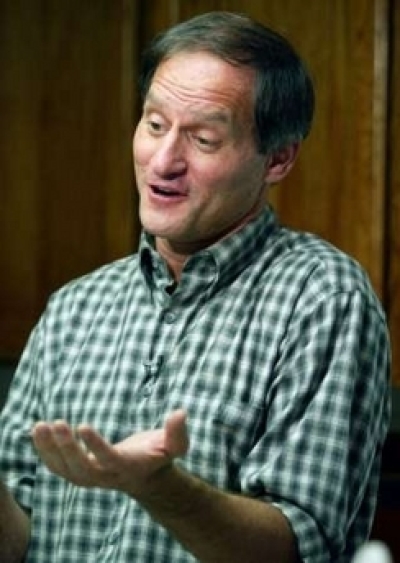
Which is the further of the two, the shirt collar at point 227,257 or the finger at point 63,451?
the shirt collar at point 227,257

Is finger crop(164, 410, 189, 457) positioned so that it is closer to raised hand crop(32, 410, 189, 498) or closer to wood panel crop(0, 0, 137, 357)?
raised hand crop(32, 410, 189, 498)

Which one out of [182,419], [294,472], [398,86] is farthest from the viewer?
[398,86]

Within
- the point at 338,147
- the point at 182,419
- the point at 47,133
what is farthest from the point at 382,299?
the point at 182,419

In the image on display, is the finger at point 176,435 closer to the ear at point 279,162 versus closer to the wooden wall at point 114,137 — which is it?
the ear at point 279,162

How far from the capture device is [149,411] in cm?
163

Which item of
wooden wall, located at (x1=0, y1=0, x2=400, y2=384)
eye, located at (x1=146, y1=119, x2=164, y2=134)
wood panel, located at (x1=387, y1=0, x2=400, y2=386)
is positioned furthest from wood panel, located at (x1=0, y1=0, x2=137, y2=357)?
eye, located at (x1=146, y1=119, x2=164, y2=134)

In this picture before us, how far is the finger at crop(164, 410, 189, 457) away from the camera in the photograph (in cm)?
132

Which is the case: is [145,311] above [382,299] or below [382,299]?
above

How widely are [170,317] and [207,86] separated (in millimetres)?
250

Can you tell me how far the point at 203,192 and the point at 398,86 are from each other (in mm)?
1058

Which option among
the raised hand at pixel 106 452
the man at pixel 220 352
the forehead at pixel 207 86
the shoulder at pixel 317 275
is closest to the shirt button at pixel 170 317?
the man at pixel 220 352

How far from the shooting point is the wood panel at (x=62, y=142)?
9.42 ft

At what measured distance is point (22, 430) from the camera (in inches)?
68.4

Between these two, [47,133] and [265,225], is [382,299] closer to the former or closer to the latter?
[47,133]
